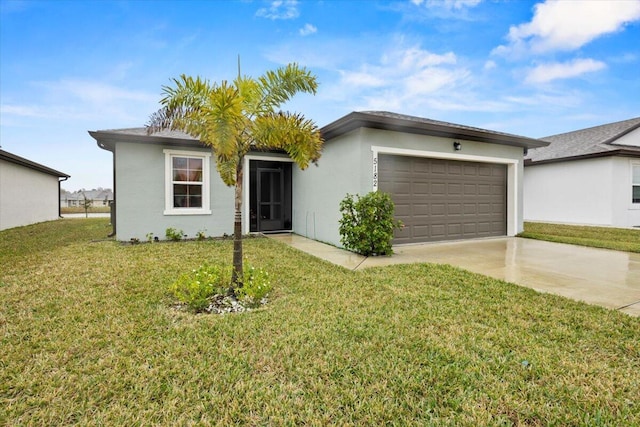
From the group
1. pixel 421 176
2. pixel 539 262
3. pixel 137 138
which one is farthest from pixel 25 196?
pixel 539 262

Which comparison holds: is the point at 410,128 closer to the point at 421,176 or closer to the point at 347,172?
the point at 421,176

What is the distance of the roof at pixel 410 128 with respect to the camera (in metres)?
7.32

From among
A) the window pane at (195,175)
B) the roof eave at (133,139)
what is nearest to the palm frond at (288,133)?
the roof eave at (133,139)

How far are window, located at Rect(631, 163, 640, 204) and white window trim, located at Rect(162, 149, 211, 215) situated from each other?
1744 centimetres

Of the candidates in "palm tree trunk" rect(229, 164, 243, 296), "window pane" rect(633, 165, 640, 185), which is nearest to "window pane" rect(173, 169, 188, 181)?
"palm tree trunk" rect(229, 164, 243, 296)

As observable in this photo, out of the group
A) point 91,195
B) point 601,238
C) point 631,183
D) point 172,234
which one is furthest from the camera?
point 91,195

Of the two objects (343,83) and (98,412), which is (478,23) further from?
(98,412)

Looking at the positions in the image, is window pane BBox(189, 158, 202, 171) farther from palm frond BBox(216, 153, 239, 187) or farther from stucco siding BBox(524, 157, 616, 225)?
stucco siding BBox(524, 157, 616, 225)

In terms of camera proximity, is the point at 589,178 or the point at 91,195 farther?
the point at 91,195

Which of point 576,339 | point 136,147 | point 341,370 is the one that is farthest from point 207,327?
point 136,147

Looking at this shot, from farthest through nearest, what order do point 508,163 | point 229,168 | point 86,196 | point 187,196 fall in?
point 86,196, point 508,163, point 187,196, point 229,168

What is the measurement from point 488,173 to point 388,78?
21.0ft

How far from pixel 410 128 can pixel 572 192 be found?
11.3 m

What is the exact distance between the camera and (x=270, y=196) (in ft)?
37.2
